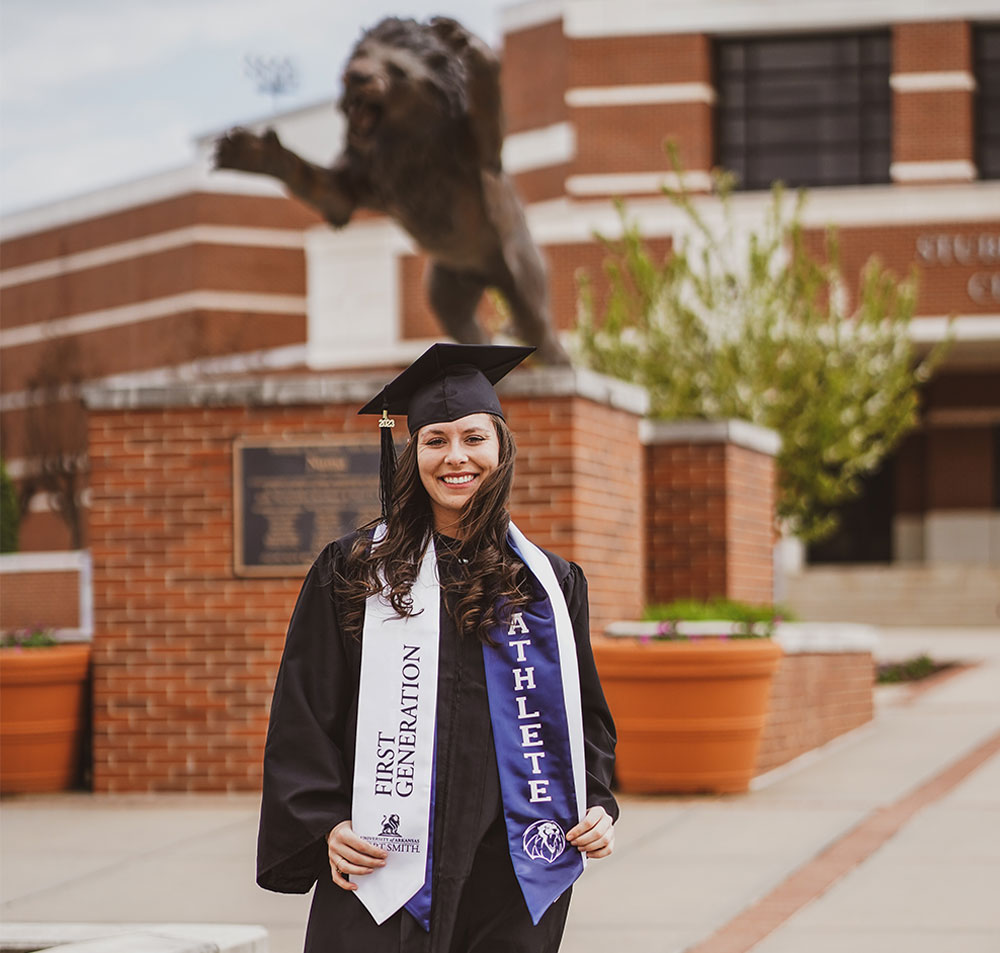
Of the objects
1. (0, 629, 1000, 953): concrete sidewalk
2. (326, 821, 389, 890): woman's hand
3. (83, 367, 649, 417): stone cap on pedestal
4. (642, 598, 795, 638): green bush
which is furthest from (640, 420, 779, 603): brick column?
(326, 821, 389, 890): woman's hand

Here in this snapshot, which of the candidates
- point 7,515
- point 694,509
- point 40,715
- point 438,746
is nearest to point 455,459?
point 438,746

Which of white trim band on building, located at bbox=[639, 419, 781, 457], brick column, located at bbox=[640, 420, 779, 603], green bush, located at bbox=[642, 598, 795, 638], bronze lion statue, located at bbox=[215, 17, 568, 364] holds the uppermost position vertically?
bronze lion statue, located at bbox=[215, 17, 568, 364]

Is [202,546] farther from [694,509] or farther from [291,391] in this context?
[694,509]

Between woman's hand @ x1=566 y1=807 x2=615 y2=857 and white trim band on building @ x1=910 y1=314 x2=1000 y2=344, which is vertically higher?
white trim band on building @ x1=910 y1=314 x2=1000 y2=344

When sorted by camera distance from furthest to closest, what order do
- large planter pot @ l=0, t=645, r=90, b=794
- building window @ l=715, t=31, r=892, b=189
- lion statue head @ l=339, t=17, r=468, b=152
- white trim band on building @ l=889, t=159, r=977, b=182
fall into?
building window @ l=715, t=31, r=892, b=189, white trim band on building @ l=889, t=159, r=977, b=182, large planter pot @ l=0, t=645, r=90, b=794, lion statue head @ l=339, t=17, r=468, b=152

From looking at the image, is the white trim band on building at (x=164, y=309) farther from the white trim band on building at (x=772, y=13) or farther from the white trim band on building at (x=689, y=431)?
the white trim band on building at (x=689, y=431)

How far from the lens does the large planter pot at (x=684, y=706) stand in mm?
9695

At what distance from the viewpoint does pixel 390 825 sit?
→ 136 inches

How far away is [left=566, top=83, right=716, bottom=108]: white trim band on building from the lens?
33.7 meters

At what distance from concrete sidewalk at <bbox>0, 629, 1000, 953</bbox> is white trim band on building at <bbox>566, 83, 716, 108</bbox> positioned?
79.4ft

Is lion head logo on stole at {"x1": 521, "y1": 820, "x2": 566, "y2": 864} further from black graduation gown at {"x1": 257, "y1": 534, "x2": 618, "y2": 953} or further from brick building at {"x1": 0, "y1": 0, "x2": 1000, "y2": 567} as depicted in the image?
brick building at {"x1": 0, "y1": 0, "x2": 1000, "y2": 567}

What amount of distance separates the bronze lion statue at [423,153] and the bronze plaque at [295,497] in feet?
4.35

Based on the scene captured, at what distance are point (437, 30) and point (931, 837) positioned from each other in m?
4.88

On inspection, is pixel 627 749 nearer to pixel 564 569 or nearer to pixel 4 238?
pixel 564 569
